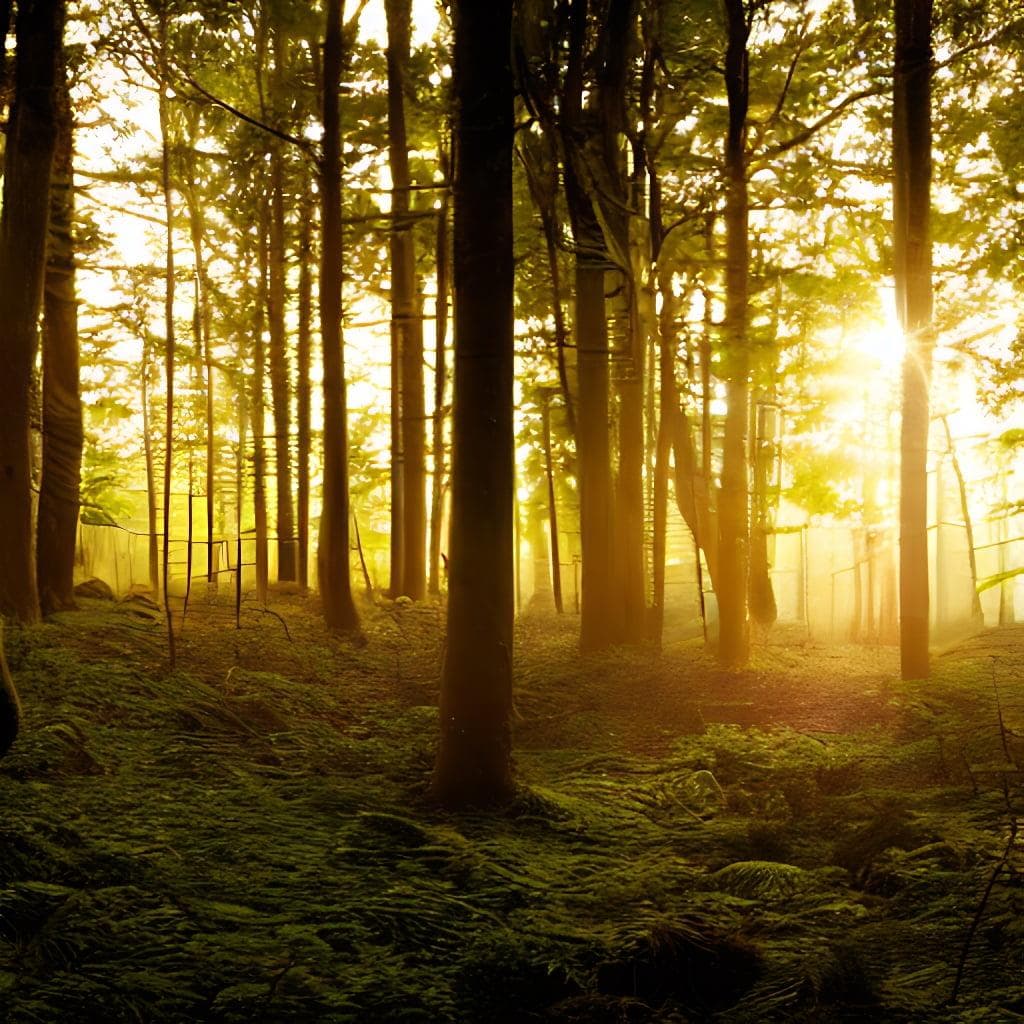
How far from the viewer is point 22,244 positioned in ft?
40.2

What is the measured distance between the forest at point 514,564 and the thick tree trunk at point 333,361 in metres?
0.07

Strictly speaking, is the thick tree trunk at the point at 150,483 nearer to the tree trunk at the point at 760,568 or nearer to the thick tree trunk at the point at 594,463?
the thick tree trunk at the point at 594,463

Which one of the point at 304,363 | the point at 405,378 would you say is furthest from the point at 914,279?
the point at 304,363

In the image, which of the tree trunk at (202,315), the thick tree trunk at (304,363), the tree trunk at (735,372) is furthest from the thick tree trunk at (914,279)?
the thick tree trunk at (304,363)

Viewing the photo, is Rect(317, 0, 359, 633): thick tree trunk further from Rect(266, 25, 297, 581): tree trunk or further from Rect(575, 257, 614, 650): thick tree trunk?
Rect(266, 25, 297, 581): tree trunk

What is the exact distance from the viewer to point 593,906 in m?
5.55

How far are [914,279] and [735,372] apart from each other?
8.41 feet

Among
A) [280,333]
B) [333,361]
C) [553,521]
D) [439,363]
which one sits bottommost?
[553,521]

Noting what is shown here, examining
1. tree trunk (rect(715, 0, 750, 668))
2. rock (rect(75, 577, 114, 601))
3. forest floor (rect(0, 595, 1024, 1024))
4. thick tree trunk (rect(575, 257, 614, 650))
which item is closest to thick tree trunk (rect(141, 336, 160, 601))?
rock (rect(75, 577, 114, 601))

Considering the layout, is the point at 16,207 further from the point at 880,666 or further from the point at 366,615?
the point at 880,666

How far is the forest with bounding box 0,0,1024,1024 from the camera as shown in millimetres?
4793

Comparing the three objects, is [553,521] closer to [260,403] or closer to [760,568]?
[760,568]

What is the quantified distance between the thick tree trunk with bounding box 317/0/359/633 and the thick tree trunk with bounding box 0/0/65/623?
4.66 meters

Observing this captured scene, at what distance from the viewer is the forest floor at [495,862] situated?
14.0ft
